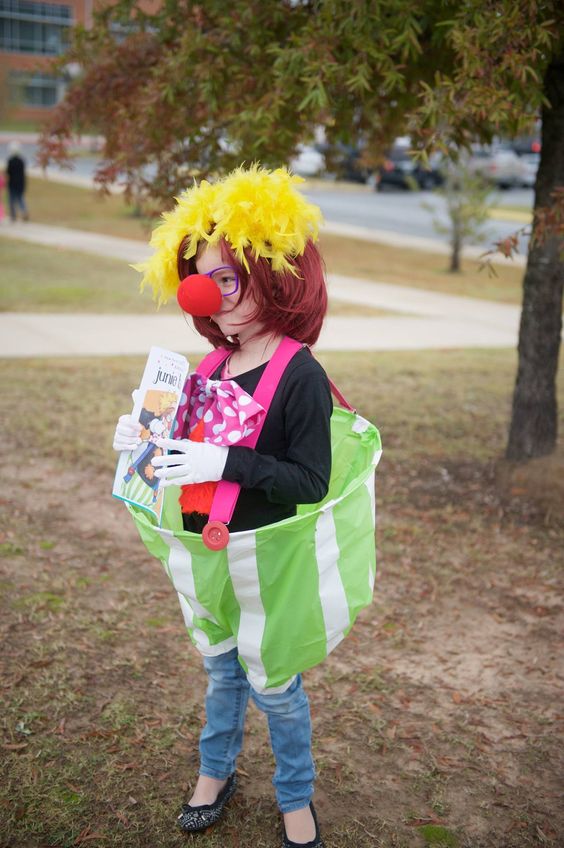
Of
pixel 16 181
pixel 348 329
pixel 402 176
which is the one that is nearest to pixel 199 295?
pixel 348 329

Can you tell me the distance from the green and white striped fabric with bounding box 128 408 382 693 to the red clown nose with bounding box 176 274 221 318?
52cm

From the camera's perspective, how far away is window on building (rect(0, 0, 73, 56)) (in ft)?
180

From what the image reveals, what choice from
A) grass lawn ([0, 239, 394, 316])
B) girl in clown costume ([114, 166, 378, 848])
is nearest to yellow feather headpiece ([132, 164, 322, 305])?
girl in clown costume ([114, 166, 378, 848])

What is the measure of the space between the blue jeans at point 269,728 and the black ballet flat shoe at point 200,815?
0.27 ft

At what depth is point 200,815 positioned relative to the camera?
97.9 inches

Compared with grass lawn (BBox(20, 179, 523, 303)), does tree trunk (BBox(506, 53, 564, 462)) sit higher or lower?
higher

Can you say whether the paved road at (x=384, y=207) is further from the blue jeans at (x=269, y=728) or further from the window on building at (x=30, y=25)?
the window on building at (x=30, y=25)

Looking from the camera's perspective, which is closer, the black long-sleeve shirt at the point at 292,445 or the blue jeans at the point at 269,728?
the black long-sleeve shirt at the point at 292,445

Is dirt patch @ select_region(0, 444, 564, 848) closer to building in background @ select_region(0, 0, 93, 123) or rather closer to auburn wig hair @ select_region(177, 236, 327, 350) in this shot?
auburn wig hair @ select_region(177, 236, 327, 350)

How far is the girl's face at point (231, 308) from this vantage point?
214cm

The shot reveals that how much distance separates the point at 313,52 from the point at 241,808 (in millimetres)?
2969

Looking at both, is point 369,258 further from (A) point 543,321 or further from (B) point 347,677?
(B) point 347,677

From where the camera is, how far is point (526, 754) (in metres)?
2.89

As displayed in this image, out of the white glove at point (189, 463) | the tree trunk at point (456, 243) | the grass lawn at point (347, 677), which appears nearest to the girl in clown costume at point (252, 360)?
the white glove at point (189, 463)
